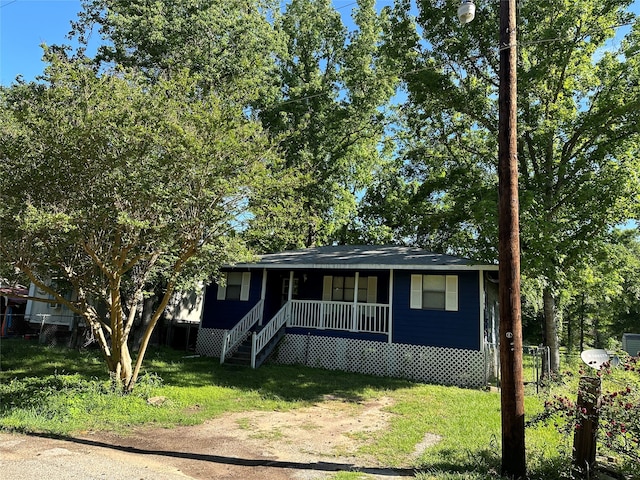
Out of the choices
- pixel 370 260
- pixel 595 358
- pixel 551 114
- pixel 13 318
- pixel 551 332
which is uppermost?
pixel 551 114

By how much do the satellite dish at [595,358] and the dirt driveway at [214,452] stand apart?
2.61 meters

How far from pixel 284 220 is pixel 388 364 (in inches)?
247

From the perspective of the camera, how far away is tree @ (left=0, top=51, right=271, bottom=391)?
7.80 metres

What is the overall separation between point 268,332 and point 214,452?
26.9ft

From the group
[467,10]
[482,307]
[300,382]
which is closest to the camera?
[467,10]

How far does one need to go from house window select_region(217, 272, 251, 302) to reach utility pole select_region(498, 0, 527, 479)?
1219 centimetres

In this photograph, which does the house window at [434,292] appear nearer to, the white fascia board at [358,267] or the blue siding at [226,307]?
the white fascia board at [358,267]

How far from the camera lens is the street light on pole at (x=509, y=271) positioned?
5188mm

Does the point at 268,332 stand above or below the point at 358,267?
below

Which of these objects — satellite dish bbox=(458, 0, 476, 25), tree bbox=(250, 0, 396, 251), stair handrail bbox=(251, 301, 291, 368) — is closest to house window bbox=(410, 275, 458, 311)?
stair handrail bbox=(251, 301, 291, 368)

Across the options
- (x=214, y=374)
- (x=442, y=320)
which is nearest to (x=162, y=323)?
(x=214, y=374)

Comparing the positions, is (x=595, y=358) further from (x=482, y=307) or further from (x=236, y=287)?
(x=236, y=287)

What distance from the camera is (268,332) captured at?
14.4 meters

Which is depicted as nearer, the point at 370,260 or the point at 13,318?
the point at 370,260
